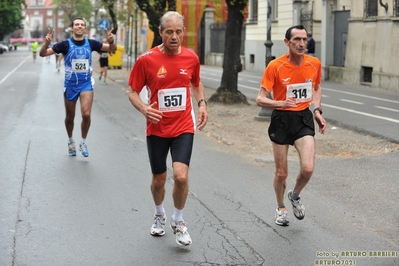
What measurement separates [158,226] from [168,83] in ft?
4.21

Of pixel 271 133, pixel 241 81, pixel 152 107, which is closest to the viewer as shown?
pixel 152 107

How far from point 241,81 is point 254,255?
25.9 m

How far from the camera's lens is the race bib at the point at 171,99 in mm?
6359

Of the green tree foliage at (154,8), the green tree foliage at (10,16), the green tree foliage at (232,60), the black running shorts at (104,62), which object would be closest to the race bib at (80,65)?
→ the green tree foliage at (232,60)

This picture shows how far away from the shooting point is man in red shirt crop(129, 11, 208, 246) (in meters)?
6.24

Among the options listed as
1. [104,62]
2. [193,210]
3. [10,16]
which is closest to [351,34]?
[104,62]

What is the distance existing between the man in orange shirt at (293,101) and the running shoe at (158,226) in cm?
115

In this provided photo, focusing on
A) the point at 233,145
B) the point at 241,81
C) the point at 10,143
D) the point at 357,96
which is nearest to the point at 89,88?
the point at 10,143

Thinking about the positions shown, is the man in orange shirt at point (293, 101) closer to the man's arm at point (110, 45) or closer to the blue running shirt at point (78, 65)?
the man's arm at point (110, 45)

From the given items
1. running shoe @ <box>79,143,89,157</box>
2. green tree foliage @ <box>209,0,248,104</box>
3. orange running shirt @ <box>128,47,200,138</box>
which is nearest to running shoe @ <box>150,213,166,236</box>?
orange running shirt @ <box>128,47,200,138</box>

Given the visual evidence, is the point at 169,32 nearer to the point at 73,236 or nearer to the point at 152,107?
the point at 152,107

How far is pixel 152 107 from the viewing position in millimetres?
6352

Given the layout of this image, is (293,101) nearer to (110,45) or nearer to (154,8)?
(110,45)

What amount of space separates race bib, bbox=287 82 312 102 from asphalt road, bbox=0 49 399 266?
1.20m
